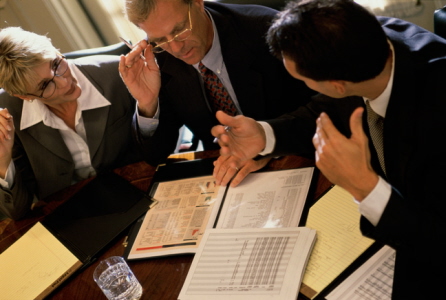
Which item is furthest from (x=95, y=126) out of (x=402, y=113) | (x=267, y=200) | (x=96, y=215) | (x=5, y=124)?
(x=402, y=113)

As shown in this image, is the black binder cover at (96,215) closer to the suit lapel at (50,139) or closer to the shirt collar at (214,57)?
the suit lapel at (50,139)

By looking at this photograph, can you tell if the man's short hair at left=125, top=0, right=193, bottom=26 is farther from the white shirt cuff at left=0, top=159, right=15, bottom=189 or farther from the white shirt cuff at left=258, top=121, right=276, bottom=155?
the white shirt cuff at left=0, top=159, right=15, bottom=189

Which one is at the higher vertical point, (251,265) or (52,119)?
(52,119)

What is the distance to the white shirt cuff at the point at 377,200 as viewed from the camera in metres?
0.99

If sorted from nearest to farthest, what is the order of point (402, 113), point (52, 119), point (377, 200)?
1. point (377, 200)
2. point (402, 113)
3. point (52, 119)

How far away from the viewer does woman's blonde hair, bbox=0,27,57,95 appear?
73.2 inches

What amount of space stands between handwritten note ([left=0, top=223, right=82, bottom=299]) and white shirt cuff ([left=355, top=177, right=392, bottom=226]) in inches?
40.9

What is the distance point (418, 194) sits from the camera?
3.73 ft

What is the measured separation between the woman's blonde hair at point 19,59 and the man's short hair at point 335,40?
4.13ft

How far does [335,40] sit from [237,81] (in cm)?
90

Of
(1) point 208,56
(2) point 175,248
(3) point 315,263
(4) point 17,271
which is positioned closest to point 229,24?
(1) point 208,56

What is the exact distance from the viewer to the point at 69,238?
1.64 m

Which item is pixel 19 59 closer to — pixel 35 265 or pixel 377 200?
pixel 35 265

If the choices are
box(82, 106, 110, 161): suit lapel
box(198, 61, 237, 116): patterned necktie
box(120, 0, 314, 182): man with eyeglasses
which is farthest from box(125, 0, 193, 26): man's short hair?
box(82, 106, 110, 161): suit lapel
